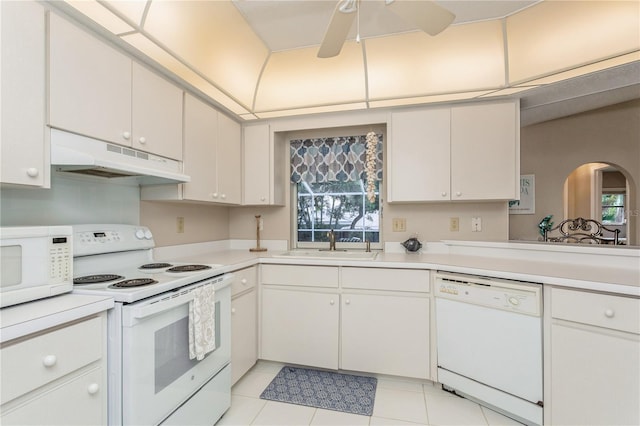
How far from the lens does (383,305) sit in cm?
213

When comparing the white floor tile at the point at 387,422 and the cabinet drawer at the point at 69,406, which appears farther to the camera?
the white floor tile at the point at 387,422

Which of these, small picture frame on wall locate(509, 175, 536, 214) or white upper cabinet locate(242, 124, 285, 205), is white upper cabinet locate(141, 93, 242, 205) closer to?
white upper cabinet locate(242, 124, 285, 205)

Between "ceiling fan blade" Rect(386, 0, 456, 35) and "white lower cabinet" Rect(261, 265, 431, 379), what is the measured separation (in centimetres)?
153

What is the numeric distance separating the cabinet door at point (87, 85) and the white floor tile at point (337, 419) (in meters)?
1.98

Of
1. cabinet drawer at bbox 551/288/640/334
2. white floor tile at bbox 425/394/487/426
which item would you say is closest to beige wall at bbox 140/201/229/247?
white floor tile at bbox 425/394/487/426

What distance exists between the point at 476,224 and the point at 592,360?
133 cm

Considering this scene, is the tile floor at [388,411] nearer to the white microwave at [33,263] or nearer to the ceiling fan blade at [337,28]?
the white microwave at [33,263]

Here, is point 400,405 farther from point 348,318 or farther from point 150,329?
point 150,329

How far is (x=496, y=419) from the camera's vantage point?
1.77 metres

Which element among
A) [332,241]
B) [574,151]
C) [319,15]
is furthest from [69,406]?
[574,151]

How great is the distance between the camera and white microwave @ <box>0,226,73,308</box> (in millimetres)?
1046

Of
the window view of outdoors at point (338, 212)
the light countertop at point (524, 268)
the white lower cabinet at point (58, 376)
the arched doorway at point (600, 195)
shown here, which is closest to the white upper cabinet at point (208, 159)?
the light countertop at point (524, 268)

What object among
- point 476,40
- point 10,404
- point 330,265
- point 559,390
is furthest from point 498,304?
point 10,404

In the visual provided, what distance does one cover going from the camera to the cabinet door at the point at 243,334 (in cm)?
203
